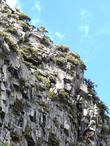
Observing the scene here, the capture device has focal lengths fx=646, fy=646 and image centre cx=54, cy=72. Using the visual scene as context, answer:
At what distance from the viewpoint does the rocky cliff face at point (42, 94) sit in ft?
176

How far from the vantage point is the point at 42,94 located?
60500 millimetres

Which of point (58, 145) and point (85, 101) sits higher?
point (85, 101)

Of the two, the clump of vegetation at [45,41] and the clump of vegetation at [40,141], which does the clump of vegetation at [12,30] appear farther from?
the clump of vegetation at [40,141]

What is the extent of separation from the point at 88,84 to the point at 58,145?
62.2 ft

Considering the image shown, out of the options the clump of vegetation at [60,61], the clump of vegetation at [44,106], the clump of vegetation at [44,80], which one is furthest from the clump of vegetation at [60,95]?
the clump of vegetation at [60,61]

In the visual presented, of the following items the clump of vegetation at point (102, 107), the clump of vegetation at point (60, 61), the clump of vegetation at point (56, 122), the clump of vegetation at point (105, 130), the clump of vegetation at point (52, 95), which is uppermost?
the clump of vegetation at point (60, 61)

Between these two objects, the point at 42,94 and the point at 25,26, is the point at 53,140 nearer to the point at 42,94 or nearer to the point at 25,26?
the point at 42,94

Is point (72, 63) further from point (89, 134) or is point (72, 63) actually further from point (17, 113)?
point (17, 113)

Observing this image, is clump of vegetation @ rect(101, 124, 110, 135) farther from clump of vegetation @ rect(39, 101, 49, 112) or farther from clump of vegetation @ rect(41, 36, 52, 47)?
clump of vegetation @ rect(39, 101, 49, 112)

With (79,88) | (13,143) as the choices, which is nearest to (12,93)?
(13,143)

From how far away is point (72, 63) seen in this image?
73.8 meters

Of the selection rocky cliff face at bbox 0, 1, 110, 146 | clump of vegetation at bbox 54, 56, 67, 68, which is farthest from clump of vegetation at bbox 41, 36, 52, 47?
clump of vegetation at bbox 54, 56, 67, 68

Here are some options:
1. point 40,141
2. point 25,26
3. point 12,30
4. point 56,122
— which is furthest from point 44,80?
point 25,26

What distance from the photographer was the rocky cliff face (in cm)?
5372
